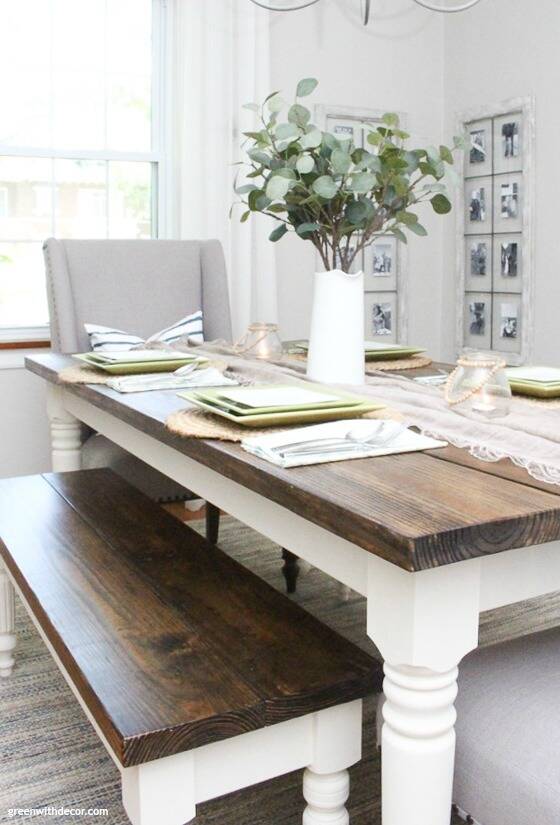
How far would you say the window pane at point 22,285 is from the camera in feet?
12.5

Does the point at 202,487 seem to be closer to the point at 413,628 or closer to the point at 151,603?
the point at 151,603

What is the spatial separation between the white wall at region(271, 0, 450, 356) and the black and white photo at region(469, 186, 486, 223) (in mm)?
272

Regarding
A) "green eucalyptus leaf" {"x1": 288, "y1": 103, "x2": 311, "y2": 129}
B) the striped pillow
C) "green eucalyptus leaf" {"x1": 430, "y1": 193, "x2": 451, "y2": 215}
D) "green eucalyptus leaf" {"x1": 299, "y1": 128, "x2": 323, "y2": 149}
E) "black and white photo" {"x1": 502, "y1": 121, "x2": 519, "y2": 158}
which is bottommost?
the striped pillow

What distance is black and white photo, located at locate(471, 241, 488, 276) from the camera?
431 cm

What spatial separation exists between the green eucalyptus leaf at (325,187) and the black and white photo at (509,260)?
2481 millimetres

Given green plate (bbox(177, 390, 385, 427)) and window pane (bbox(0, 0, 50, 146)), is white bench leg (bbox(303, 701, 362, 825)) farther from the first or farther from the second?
window pane (bbox(0, 0, 50, 146))

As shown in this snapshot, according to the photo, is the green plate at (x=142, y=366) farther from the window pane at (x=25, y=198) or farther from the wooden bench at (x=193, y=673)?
the window pane at (x=25, y=198)

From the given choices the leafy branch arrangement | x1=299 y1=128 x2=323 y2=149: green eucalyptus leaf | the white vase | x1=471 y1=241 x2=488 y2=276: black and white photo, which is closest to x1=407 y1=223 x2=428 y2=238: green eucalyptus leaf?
the leafy branch arrangement

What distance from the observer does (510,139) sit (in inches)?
159

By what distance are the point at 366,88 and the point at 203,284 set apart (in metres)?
1.57

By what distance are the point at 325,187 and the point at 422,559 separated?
1073mm

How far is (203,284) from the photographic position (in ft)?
11.5

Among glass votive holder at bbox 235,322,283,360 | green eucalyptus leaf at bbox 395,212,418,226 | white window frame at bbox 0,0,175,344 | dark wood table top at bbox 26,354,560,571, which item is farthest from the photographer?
white window frame at bbox 0,0,175,344

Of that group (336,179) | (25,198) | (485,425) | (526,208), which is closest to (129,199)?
(25,198)
